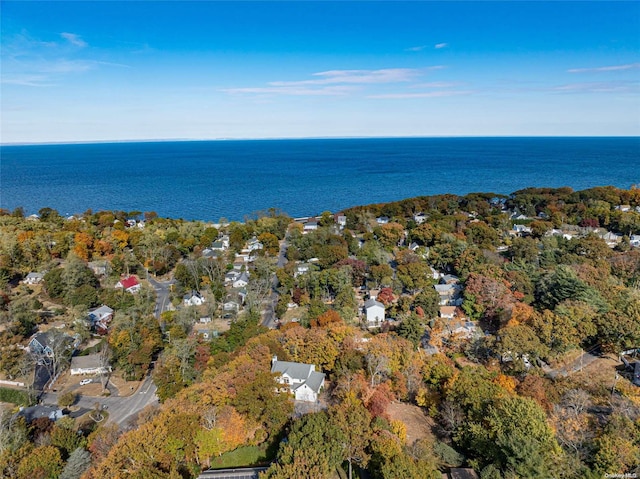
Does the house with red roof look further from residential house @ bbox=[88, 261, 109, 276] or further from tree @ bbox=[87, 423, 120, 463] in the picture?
tree @ bbox=[87, 423, 120, 463]

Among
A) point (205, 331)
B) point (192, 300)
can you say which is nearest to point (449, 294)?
point (205, 331)

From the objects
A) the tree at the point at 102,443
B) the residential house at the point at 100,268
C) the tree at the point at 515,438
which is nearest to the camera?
the tree at the point at 515,438

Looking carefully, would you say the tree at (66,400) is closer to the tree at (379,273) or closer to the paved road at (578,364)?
the tree at (379,273)

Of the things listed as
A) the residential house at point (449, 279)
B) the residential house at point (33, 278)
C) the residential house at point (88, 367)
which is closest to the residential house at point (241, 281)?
the residential house at point (88, 367)

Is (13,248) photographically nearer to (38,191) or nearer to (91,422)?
(91,422)

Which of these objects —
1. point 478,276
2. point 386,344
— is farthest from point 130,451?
point 478,276
